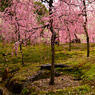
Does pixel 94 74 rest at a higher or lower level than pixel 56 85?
higher

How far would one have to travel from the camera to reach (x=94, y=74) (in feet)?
25.5

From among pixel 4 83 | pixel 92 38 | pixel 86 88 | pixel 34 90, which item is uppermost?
pixel 92 38

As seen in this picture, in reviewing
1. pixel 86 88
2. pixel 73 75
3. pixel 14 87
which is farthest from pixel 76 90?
pixel 14 87

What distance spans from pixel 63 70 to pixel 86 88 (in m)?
4.45

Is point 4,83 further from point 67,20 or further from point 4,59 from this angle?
point 67,20

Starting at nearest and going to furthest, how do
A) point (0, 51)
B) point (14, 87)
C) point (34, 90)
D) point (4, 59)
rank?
point (34, 90) → point (14, 87) → point (4, 59) → point (0, 51)

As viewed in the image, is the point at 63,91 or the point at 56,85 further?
the point at 56,85

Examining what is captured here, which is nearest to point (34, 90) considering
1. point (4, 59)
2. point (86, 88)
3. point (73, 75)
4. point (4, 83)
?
point (86, 88)

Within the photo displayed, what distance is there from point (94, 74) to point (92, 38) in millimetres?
27136

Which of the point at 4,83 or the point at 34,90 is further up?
the point at 34,90

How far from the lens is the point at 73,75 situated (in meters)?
9.41

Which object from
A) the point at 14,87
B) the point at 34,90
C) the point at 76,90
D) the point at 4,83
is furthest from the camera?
the point at 4,83

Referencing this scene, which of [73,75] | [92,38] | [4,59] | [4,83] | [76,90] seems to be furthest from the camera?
[92,38]

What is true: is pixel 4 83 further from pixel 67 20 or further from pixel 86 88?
pixel 67 20
